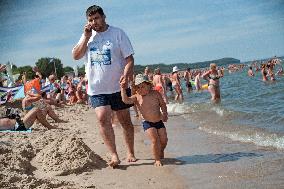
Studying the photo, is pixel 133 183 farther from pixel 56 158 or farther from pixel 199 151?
A: pixel 199 151

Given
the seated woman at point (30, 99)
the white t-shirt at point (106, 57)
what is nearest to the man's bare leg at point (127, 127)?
the white t-shirt at point (106, 57)

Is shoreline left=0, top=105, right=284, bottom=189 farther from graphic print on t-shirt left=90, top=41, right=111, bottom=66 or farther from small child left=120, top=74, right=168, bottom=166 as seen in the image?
graphic print on t-shirt left=90, top=41, right=111, bottom=66

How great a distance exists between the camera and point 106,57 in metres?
4.75

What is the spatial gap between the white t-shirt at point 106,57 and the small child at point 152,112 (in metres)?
0.27

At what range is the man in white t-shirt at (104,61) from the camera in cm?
471

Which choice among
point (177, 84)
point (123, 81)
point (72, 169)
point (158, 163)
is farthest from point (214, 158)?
point (177, 84)

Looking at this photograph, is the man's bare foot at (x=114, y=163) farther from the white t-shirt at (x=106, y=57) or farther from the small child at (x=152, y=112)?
the white t-shirt at (x=106, y=57)

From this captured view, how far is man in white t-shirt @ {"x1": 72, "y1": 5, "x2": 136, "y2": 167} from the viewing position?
15.4 ft

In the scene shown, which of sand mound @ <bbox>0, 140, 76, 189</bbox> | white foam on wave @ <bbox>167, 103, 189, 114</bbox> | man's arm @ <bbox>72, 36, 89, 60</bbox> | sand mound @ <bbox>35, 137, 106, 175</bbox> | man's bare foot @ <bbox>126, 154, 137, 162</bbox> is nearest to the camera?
sand mound @ <bbox>0, 140, 76, 189</bbox>

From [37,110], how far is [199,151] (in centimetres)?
397

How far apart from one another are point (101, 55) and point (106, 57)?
0.21 feet

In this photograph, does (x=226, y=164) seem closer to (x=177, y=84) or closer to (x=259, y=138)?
(x=259, y=138)

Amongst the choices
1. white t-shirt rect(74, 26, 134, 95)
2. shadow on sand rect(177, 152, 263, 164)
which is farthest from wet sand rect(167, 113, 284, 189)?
white t-shirt rect(74, 26, 134, 95)

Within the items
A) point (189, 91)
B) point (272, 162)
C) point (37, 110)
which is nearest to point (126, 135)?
point (272, 162)
